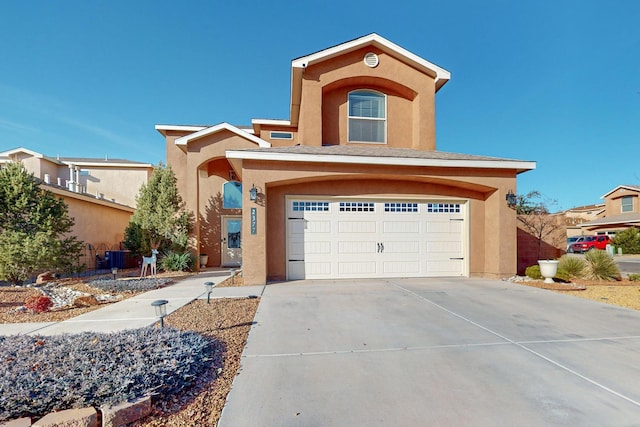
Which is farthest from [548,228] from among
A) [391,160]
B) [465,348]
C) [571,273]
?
[465,348]

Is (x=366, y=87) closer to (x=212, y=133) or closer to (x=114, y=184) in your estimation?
(x=212, y=133)

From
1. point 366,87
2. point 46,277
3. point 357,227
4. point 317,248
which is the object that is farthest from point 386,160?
point 46,277

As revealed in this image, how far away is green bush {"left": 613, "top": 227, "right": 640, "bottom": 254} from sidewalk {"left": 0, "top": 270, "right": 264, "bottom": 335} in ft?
101

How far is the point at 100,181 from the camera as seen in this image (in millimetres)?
18953

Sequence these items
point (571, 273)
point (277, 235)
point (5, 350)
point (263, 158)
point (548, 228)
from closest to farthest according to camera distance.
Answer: point (5, 350)
point (263, 158)
point (277, 235)
point (571, 273)
point (548, 228)

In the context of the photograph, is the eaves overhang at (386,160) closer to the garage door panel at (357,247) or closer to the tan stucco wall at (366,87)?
the tan stucco wall at (366,87)

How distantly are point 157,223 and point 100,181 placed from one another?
11.1m

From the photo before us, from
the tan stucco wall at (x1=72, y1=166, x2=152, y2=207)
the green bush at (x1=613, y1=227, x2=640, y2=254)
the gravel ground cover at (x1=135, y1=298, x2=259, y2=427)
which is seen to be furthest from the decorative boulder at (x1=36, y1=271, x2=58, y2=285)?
the green bush at (x1=613, y1=227, x2=640, y2=254)

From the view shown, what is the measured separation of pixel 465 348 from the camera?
3.96 meters

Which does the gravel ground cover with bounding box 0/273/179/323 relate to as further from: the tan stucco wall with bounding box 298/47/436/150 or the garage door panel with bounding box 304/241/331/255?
the tan stucco wall with bounding box 298/47/436/150

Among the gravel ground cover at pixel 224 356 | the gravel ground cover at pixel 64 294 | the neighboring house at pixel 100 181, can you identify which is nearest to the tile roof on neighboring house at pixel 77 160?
the neighboring house at pixel 100 181

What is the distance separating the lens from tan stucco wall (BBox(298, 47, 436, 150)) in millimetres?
10695

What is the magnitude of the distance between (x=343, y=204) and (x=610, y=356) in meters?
6.65

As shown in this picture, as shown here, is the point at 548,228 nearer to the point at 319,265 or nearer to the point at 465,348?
the point at 319,265
